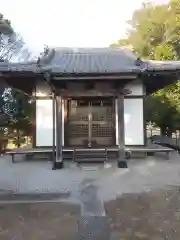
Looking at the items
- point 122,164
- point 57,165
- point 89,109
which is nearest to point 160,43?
point 89,109

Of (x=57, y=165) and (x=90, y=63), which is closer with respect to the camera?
(x=57, y=165)

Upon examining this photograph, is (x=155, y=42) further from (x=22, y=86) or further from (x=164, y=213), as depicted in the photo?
(x=164, y=213)

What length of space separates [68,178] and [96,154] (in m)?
2.23

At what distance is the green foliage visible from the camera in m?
14.8

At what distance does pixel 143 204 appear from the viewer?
558 centimetres

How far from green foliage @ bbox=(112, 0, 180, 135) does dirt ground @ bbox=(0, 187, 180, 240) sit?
9.34 m

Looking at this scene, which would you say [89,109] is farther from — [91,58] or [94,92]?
[91,58]

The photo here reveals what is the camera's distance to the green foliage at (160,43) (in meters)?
14.8

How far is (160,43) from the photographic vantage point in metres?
18.7

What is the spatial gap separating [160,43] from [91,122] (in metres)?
9.78

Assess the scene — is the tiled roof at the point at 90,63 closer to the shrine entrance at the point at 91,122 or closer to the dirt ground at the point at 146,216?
the shrine entrance at the point at 91,122

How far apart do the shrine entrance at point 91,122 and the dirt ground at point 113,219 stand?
5302mm

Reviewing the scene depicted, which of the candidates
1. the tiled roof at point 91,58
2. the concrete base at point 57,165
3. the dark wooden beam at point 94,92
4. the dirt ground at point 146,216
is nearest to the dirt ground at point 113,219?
the dirt ground at point 146,216

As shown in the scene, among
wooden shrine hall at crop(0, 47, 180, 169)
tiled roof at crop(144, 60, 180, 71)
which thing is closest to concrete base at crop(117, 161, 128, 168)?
wooden shrine hall at crop(0, 47, 180, 169)
